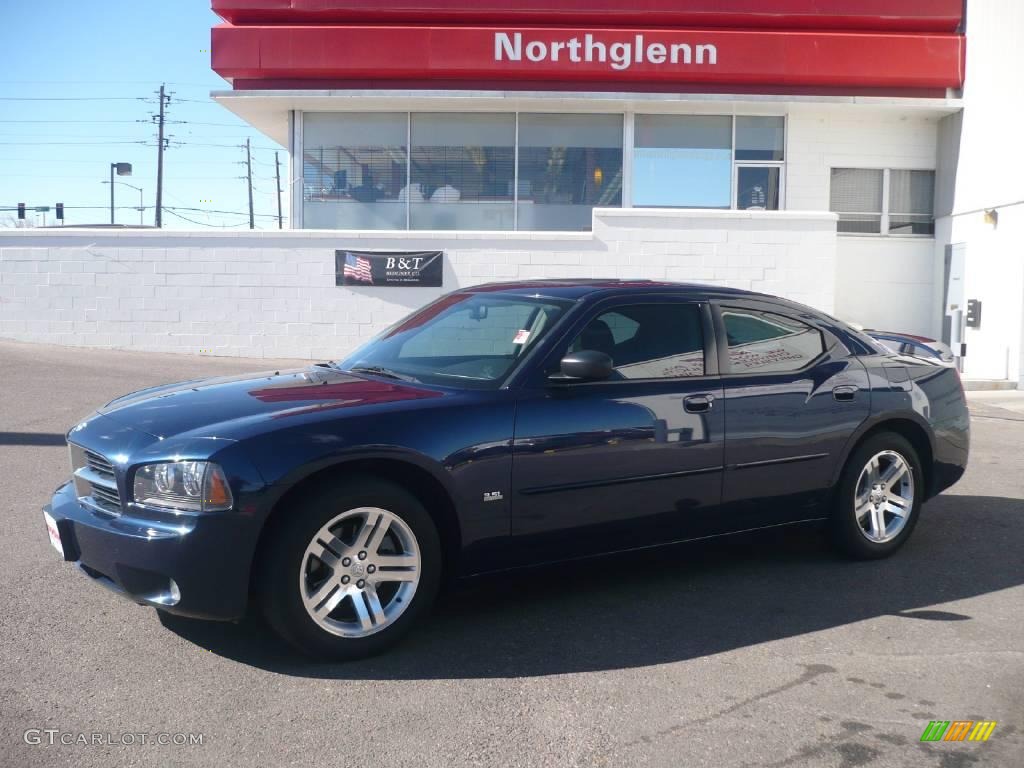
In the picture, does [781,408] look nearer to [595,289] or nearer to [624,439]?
[624,439]

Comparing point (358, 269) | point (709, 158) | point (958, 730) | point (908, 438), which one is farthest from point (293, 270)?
point (958, 730)

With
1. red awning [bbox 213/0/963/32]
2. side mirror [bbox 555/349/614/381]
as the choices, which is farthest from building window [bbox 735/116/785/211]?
side mirror [bbox 555/349/614/381]

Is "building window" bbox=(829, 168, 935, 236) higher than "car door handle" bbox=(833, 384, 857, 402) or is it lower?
higher

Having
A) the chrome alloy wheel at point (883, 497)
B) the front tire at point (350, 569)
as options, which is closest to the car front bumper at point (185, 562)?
the front tire at point (350, 569)

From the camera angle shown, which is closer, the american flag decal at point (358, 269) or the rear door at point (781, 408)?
the rear door at point (781, 408)

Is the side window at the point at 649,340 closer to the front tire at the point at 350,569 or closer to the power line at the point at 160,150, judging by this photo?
the front tire at the point at 350,569

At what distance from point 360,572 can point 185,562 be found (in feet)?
2.39

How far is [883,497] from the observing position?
20.2 ft

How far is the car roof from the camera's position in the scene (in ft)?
17.9

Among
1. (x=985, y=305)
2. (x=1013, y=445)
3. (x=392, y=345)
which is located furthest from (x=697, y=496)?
(x=985, y=305)

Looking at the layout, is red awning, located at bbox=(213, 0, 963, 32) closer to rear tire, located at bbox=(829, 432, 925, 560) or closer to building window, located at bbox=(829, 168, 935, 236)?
building window, located at bbox=(829, 168, 935, 236)

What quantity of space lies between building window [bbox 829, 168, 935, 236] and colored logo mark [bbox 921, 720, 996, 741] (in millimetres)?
16907

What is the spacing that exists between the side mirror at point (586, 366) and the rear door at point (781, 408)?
0.85 m

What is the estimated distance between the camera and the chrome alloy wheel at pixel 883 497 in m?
6.04
